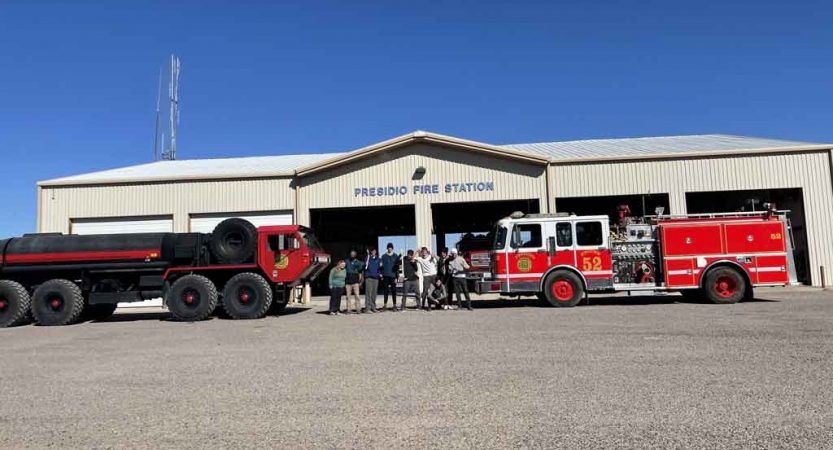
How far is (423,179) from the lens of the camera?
2039cm

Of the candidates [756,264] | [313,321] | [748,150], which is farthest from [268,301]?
[748,150]

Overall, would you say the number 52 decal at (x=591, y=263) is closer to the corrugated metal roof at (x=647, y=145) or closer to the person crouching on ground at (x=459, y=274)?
the person crouching on ground at (x=459, y=274)

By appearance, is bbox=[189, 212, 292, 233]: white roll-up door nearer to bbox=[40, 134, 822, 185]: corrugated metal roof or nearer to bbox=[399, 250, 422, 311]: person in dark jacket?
bbox=[40, 134, 822, 185]: corrugated metal roof

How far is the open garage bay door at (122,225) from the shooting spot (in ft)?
67.9

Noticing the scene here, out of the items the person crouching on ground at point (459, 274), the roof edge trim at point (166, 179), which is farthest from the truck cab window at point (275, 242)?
the roof edge trim at point (166, 179)

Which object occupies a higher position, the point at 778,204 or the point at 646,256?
the point at 778,204

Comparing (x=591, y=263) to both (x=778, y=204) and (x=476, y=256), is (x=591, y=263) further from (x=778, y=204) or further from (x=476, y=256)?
(x=778, y=204)

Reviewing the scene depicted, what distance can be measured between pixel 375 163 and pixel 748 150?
1327 cm

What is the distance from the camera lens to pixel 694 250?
13.6m

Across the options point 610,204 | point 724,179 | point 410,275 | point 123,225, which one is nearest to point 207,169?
point 123,225

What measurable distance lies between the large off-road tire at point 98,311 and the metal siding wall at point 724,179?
14.8 meters

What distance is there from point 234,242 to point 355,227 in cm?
2045

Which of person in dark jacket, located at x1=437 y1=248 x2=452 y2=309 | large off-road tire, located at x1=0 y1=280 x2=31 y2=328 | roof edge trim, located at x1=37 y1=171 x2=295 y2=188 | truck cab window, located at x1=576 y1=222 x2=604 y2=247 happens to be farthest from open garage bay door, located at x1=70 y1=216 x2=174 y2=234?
truck cab window, located at x1=576 y1=222 x2=604 y2=247

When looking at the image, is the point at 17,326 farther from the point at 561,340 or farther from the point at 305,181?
the point at 561,340
